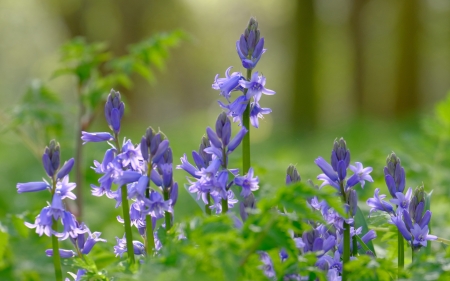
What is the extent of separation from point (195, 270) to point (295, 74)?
1369 centimetres

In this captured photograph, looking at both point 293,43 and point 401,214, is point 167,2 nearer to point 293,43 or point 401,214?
point 293,43

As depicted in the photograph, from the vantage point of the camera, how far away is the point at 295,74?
1445 cm

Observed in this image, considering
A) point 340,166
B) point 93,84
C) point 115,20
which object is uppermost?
point 115,20

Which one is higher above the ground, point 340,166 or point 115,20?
point 115,20

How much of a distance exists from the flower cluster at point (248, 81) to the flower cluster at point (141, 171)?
21 cm

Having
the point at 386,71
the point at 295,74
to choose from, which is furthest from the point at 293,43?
the point at 386,71

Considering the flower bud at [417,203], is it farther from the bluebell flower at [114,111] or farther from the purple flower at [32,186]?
the purple flower at [32,186]

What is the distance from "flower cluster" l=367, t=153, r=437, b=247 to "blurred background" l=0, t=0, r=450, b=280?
440 millimetres

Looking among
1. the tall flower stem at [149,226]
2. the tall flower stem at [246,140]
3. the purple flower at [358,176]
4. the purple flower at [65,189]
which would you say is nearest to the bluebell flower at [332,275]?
the purple flower at [358,176]

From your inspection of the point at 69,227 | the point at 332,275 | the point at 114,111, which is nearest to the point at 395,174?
the point at 332,275

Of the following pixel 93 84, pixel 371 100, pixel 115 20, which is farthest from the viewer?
pixel 115 20

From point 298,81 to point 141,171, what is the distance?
13.2 m

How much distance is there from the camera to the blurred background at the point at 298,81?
367cm

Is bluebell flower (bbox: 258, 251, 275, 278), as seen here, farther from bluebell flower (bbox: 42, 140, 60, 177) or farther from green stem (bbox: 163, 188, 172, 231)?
bluebell flower (bbox: 42, 140, 60, 177)
